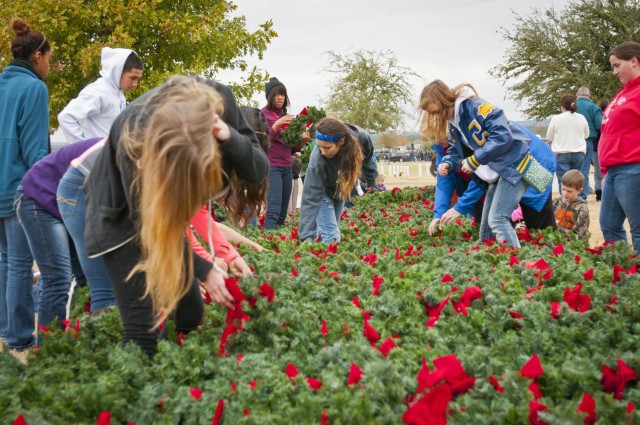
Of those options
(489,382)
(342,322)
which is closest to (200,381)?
(342,322)

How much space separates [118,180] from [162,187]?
60 cm

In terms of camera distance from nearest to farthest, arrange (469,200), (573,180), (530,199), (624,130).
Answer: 1. (624,130)
2. (530,199)
3. (469,200)
4. (573,180)

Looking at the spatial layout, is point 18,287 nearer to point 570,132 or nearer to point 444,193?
point 444,193

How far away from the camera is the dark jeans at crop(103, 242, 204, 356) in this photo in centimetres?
317

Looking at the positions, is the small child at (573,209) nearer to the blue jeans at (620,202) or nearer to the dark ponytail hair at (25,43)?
the blue jeans at (620,202)

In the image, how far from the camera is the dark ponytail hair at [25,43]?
5.04 m

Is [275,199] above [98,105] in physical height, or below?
below

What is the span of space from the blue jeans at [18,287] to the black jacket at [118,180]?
2086 millimetres

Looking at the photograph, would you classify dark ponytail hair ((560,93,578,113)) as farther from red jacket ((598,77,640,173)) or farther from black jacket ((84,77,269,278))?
black jacket ((84,77,269,278))

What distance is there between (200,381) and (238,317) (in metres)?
0.46

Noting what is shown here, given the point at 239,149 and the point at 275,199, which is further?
the point at 275,199

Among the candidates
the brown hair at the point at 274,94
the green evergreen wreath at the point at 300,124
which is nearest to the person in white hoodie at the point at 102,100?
the green evergreen wreath at the point at 300,124

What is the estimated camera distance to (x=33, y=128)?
4.96 m

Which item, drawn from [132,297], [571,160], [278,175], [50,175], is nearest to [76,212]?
[50,175]
